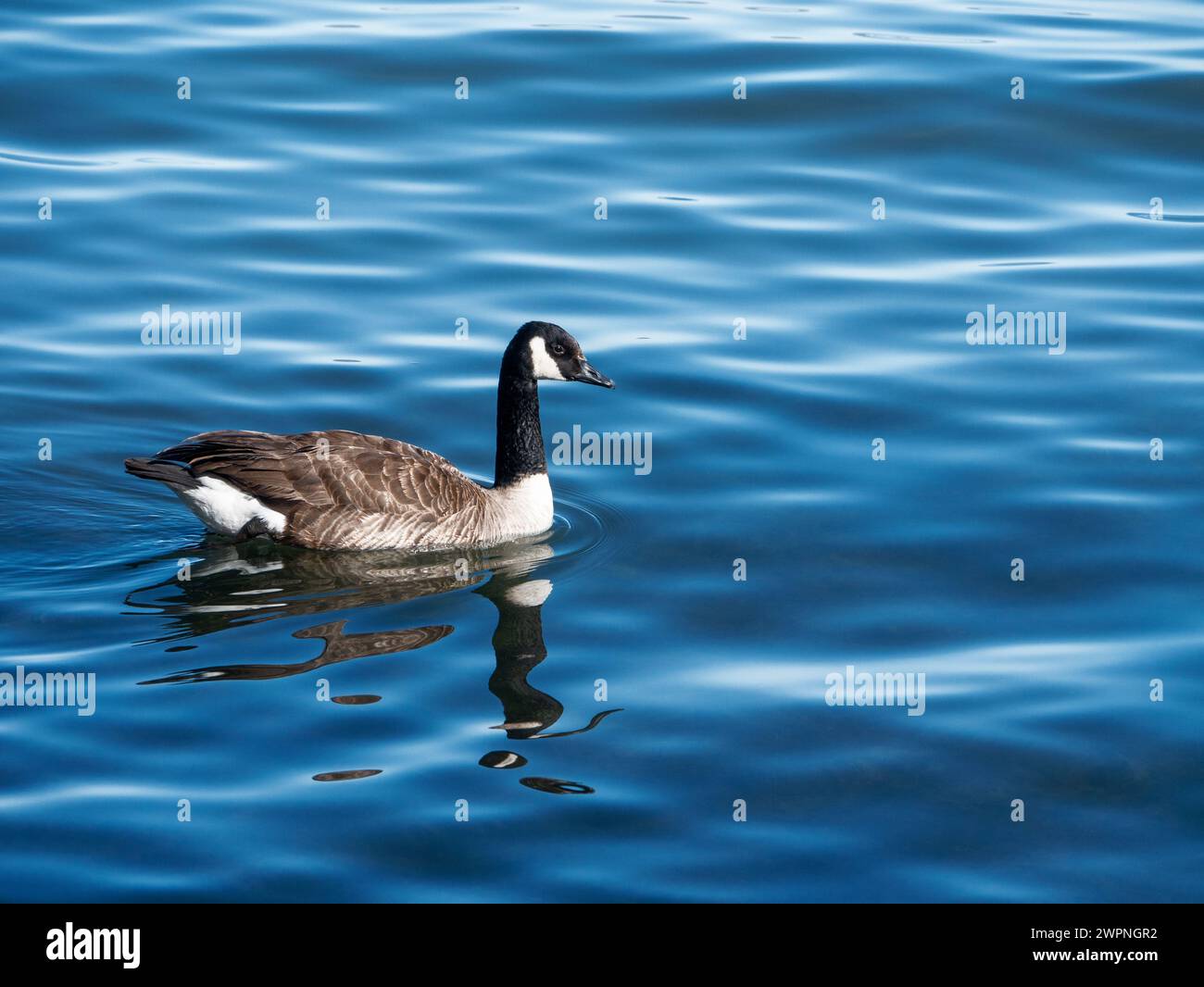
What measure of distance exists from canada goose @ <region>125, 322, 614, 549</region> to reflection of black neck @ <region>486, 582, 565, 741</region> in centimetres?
102

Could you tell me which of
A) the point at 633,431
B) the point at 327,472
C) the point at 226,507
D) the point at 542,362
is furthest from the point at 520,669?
the point at 633,431

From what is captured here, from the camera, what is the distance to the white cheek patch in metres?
14.5

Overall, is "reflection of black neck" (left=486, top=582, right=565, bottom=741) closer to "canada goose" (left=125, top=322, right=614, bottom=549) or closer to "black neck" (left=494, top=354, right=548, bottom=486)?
"canada goose" (left=125, top=322, right=614, bottom=549)

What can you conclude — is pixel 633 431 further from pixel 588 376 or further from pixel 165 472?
pixel 165 472

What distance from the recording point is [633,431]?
52.9 ft

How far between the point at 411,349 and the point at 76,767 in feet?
26.5

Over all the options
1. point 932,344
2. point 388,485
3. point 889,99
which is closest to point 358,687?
point 388,485

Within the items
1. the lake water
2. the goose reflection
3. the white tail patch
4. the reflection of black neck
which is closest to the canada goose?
the white tail patch

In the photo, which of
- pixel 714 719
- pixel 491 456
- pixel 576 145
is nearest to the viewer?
pixel 714 719

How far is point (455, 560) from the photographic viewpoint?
1399 centimetres

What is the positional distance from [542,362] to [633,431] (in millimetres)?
1894

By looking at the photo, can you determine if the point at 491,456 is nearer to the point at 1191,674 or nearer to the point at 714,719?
the point at 714,719

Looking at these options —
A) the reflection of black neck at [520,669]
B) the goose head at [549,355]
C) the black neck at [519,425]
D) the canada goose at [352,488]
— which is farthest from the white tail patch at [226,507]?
the goose head at [549,355]

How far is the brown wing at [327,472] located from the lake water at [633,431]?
490 millimetres
